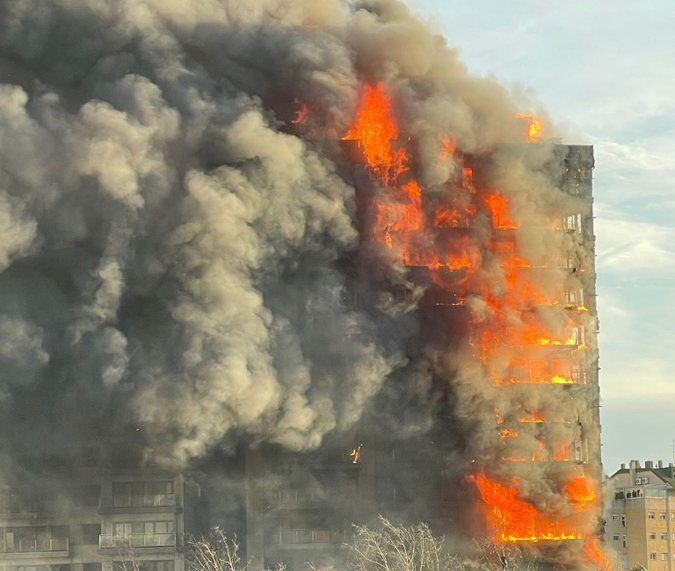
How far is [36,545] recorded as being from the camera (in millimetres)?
72812

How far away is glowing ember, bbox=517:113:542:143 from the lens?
77.1m

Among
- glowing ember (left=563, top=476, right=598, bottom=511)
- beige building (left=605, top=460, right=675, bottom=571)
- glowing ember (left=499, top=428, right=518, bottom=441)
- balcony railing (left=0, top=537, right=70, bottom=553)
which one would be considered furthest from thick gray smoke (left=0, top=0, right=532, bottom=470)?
beige building (left=605, top=460, right=675, bottom=571)

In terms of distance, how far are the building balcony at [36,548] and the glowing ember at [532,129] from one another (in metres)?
37.5

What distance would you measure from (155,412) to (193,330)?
4813 mm

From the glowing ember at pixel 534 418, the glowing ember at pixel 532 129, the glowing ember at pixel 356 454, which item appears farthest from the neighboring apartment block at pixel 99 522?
the glowing ember at pixel 532 129

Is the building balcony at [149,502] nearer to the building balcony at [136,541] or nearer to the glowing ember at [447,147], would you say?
the building balcony at [136,541]

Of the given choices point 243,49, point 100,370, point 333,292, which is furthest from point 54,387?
point 243,49

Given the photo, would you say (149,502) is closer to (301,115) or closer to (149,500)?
(149,500)

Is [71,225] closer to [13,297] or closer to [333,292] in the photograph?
[13,297]

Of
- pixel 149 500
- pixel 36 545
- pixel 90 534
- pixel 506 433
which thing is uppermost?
pixel 506 433

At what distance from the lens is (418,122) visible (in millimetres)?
71938

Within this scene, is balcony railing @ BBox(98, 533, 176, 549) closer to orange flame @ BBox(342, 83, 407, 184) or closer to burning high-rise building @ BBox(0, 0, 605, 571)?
burning high-rise building @ BBox(0, 0, 605, 571)

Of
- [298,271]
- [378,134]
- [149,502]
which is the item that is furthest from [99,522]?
[378,134]

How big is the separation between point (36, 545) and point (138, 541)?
5964 millimetres
